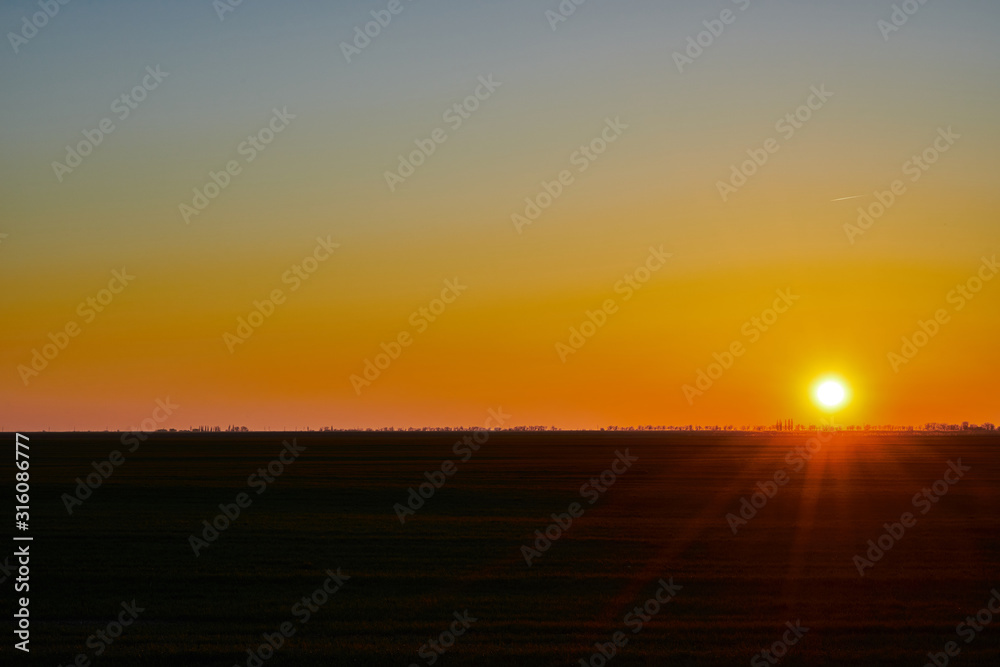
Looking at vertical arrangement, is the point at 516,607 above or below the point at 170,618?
above

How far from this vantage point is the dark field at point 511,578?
15914 mm

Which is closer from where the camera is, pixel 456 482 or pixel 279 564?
pixel 279 564

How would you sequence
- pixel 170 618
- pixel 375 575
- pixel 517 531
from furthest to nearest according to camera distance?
1. pixel 517 531
2. pixel 375 575
3. pixel 170 618

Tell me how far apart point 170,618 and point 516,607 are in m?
6.54

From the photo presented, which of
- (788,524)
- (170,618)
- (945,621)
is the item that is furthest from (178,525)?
(945,621)

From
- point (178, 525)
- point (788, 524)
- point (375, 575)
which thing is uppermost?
point (788, 524)

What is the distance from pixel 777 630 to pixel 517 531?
1410 cm

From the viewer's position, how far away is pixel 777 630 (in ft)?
55.2

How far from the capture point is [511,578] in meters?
21.9

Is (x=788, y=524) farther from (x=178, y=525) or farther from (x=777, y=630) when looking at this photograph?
(x=178, y=525)

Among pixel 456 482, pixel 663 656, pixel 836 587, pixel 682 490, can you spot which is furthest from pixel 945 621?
pixel 456 482

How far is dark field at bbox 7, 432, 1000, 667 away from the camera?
15.9 metres

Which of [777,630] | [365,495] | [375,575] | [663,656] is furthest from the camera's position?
[365,495]

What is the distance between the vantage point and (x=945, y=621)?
17.5 meters
